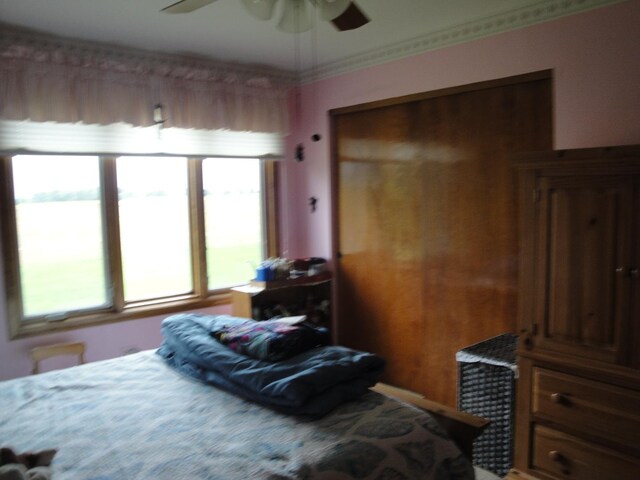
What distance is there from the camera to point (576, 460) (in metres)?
2.25

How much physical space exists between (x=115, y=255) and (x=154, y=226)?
0.34 m

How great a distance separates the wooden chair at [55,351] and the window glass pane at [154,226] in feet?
1.64

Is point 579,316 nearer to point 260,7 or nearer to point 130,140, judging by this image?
point 260,7

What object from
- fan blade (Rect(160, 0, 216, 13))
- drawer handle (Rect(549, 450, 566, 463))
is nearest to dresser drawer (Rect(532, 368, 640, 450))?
drawer handle (Rect(549, 450, 566, 463))

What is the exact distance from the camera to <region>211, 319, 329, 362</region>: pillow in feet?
6.33

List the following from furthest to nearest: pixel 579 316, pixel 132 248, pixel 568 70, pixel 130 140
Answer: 1. pixel 132 248
2. pixel 130 140
3. pixel 568 70
4. pixel 579 316

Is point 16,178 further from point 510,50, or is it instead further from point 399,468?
point 510,50

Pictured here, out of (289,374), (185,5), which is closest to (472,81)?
(185,5)

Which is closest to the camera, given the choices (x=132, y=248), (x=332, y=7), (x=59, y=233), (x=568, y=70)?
(x=332, y=7)

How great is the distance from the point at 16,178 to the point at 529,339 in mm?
2834

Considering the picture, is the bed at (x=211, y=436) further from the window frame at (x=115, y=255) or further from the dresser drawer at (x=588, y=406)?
the window frame at (x=115, y=255)

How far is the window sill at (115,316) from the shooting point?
298cm

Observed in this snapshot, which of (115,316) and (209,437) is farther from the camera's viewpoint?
(115,316)

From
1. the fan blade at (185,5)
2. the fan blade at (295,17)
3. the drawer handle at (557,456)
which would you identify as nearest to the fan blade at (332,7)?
the fan blade at (295,17)
